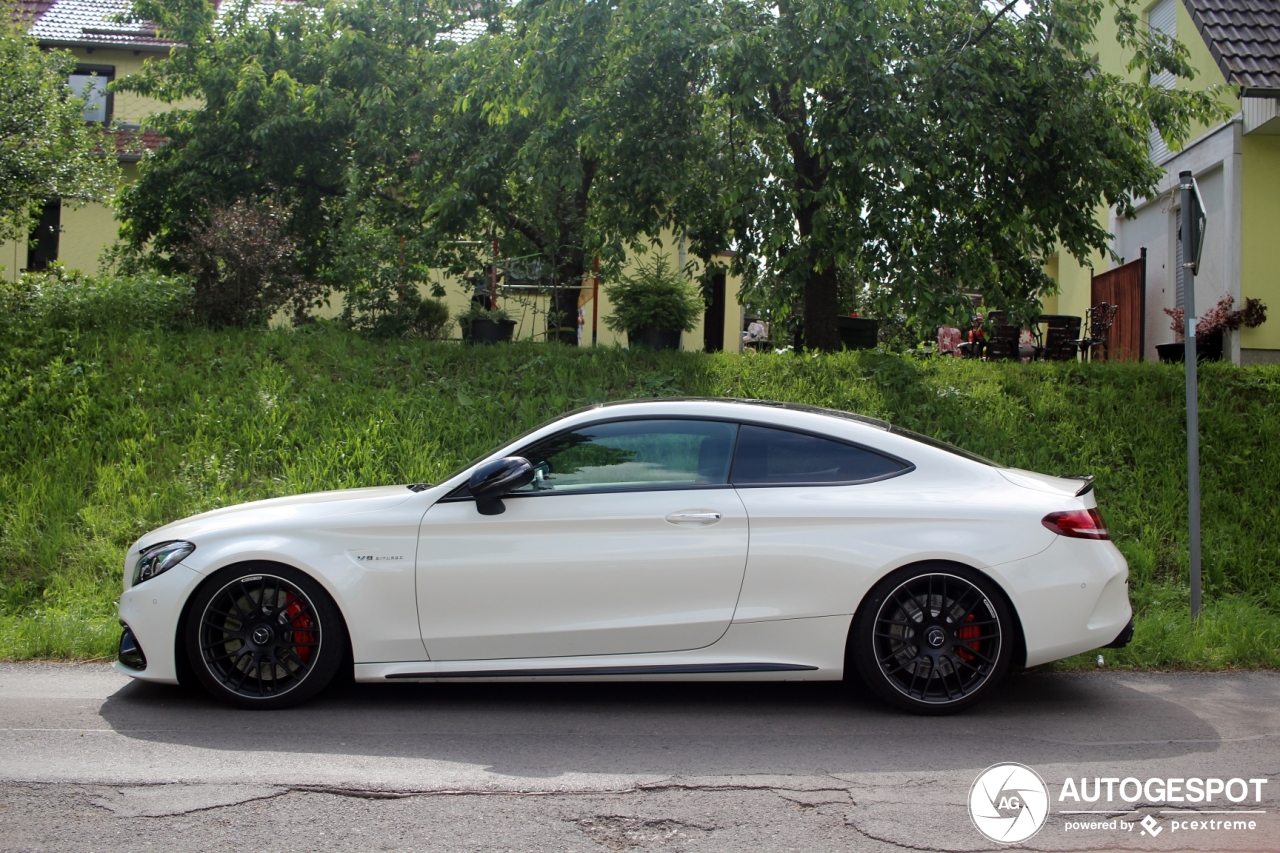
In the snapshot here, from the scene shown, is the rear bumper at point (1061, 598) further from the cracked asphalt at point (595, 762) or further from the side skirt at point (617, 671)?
the side skirt at point (617, 671)

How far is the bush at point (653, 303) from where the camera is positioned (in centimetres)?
1262

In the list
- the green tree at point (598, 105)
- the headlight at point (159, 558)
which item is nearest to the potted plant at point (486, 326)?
the green tree at point (598, 105)

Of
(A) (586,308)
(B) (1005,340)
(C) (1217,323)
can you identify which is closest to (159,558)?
(B) (1005,340)

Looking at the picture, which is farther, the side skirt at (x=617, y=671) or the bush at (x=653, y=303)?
the bush at (x=653, y=303)

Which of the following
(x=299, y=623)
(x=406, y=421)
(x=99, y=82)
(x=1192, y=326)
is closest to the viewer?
(x=299, y=623)

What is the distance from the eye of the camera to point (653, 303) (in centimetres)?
1259

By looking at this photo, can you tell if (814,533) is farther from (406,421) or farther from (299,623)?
(406,421)

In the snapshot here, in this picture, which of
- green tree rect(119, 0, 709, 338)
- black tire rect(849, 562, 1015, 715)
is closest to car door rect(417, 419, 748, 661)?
black tire rect(849, 562, 1015, 715)

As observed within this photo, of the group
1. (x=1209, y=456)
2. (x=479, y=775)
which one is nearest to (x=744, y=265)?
(x=1209, y=456)

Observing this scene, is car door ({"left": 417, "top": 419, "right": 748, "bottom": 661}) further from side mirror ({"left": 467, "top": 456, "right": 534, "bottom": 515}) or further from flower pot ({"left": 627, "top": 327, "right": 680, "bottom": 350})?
flower pot ({"left": 627, "top": 327, "right": 680, "bottom": 350})

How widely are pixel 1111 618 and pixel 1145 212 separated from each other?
16446 millimetres

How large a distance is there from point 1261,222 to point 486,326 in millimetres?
10695

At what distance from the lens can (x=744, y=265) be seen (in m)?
12.2

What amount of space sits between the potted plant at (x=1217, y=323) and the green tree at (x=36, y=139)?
1447cm
